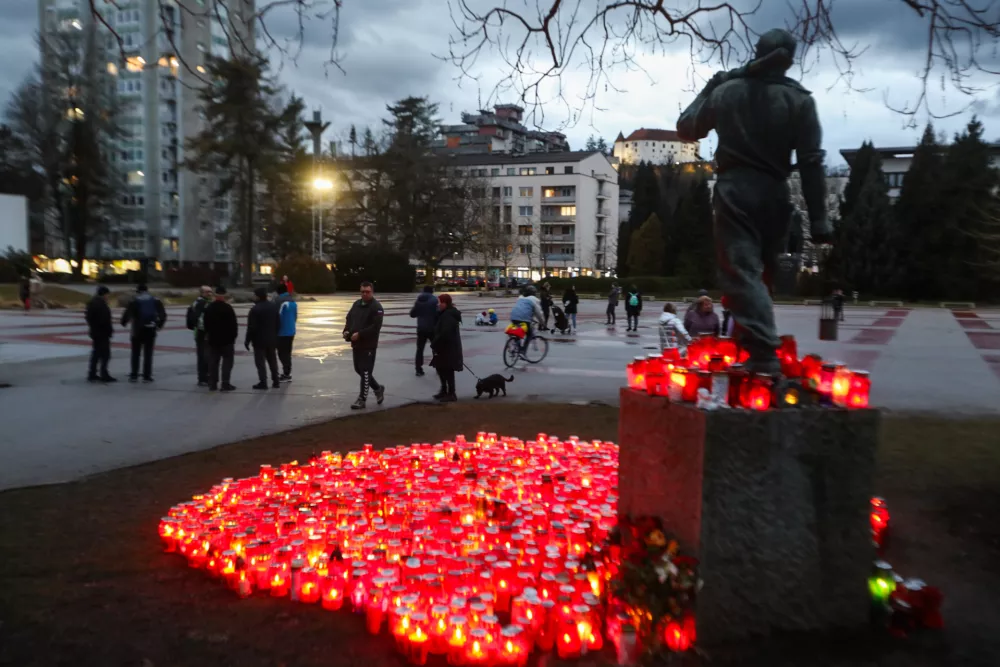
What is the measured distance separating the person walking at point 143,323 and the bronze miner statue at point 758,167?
415 inches

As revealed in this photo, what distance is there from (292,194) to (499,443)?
170ft

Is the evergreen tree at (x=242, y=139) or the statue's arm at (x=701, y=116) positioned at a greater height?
the evergreen tree at (x=242, y=139)

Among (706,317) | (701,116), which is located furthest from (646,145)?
(701,116)

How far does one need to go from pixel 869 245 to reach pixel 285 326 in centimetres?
5248

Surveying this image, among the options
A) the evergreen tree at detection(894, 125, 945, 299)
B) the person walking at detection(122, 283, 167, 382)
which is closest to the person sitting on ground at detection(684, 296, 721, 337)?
A: the person walking at detection(122, 283, 167, 382)

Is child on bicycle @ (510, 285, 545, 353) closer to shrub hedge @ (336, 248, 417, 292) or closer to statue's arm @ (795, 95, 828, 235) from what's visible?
statue's arm @ (795, 95, 828, 235)

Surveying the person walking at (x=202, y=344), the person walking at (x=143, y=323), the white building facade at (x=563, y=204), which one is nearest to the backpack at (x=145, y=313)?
the person walking at (x=143, y=323)

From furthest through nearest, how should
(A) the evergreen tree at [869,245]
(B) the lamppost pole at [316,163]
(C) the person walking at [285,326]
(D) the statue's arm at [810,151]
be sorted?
(A) the evergreen tree at [869,245] < (B) the lamppost pole at [316,163] < (C) the person walking at [285,326] < (D) the statue's arm at [810,151]

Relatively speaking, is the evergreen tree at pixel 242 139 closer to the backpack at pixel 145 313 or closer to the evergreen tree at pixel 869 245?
the backpack at pixel 145 313

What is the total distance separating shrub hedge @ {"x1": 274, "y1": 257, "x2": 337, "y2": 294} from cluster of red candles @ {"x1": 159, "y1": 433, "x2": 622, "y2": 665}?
41.4 m

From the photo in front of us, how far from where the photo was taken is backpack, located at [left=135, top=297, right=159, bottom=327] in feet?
40.0

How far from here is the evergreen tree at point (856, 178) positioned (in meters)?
59.7

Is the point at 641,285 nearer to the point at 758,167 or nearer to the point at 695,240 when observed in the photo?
the point at 695,240

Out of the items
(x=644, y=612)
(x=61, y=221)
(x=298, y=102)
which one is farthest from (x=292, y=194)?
(x=644, y=612)
